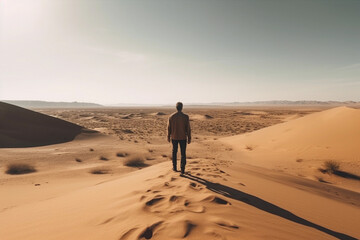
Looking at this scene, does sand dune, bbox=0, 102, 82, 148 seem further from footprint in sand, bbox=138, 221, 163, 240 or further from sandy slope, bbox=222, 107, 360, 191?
footprint in sand, bbox=138, 221, 163, 240

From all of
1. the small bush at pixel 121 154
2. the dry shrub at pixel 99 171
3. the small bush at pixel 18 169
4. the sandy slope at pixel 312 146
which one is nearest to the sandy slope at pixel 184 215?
the dry shrub at pixel 99 171

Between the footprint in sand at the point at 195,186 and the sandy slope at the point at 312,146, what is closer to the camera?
the footprint in sand at the point at 195,186

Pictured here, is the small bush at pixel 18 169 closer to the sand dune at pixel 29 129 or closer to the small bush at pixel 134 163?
the small bush at pixel 134 163

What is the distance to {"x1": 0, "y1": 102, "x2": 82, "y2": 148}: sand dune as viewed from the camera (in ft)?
45.5

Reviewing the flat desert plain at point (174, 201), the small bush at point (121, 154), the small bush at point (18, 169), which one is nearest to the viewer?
the flat desert plain at point (174, 201)

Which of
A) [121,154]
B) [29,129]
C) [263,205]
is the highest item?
[263,205]

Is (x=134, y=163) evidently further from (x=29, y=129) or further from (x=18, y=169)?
(x=29, y=129)

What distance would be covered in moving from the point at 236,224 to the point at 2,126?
18279 millimetres

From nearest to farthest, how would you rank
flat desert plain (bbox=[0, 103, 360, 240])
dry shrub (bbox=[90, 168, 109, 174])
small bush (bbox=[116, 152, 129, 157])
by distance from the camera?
flat desert plain (bbox=[0, 103, 360, 240]), dry shrub (bbox=[90, 168, 109, 174]), small bush (bbox=[116, 152, 129, 157])

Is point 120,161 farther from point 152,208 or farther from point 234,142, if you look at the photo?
point 234,142

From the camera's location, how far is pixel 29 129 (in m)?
15.9

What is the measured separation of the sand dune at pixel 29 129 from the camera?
45.5 feet

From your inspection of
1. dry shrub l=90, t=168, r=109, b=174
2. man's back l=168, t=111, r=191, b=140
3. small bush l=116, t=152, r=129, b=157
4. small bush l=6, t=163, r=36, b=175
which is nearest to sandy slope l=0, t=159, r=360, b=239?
man's back l=168, t=111, r=191, b=140

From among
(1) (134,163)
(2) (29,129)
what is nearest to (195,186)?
(1) (134,163)
